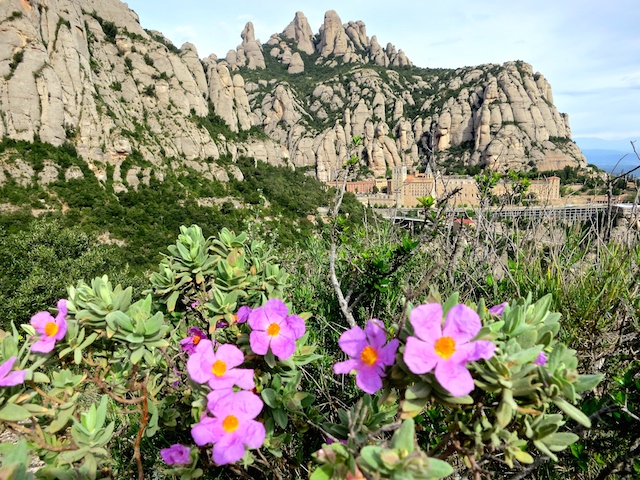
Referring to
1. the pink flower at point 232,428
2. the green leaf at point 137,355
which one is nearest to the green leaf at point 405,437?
the pink flower at point 232,428

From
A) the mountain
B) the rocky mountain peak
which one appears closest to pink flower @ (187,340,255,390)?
the mountain

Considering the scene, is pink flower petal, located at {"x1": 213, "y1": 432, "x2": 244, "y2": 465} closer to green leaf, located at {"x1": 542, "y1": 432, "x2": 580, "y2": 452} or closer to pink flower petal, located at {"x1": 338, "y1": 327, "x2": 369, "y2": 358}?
pink flower petal, located at {"x1": 338, "y1": 327, "x2": 369, "y2": 358}

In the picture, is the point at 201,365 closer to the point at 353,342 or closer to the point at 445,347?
the point at 353,342

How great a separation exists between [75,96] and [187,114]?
12.5 m

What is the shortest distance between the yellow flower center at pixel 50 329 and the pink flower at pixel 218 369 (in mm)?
538

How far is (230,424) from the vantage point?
833mm

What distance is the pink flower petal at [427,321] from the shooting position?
0.73m

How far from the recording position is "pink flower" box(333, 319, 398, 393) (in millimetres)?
791

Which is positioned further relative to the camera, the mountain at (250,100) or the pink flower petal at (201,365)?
the mountain at (250,100)

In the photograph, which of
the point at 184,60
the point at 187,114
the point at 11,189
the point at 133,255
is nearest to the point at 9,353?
the point at 133,255

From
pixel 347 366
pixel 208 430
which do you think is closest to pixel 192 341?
pixel 208 430

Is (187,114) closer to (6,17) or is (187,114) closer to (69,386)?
(6,17)

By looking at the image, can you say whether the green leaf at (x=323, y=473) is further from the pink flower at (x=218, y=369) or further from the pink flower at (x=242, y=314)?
the pink flower at (x=242, y=314)

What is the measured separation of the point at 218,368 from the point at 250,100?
73.1 meters
